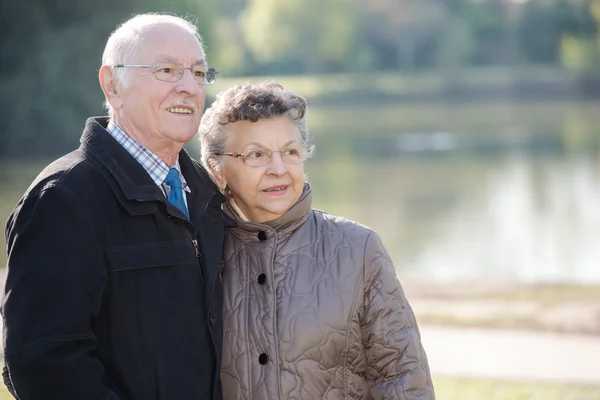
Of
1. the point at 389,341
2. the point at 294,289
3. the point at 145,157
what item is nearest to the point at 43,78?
the point at 145,157

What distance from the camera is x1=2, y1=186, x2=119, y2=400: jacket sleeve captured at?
2.13 metres

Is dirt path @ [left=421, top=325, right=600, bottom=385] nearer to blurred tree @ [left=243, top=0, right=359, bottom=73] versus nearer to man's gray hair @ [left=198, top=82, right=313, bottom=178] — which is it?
man's gray hair @ [left=198, top=82, right=313, bottom=178]

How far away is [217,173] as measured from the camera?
283cm

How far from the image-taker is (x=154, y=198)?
238 cm

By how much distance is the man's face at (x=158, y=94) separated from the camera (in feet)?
8.14

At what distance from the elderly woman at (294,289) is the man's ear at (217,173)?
65mm

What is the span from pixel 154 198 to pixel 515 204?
15004mm

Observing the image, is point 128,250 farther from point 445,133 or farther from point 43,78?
point 445,133

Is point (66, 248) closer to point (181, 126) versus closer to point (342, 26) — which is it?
point (181, 126)

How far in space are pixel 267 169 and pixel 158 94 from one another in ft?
1.40

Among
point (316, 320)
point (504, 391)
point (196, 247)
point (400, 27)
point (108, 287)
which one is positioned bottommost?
point (504, 391)

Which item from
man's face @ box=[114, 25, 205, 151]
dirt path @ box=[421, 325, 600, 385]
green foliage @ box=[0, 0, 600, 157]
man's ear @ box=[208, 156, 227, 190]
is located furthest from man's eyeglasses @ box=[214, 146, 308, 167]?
green foliage @ box=[0, 0, 600, 157]

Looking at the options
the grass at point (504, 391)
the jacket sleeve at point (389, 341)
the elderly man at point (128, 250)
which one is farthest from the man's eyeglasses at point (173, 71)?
the grass at point (504, 391)

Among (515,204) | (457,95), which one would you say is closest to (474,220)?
(515,204)
